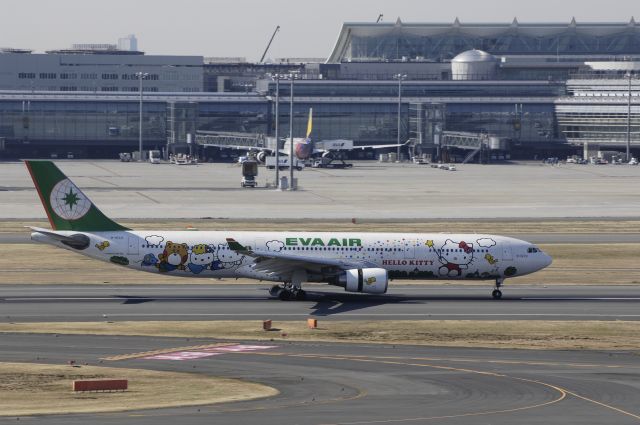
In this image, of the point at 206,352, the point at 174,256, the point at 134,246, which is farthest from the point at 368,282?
the point at 206,352

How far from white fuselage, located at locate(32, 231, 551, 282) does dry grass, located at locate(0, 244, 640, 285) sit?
23.8 ft

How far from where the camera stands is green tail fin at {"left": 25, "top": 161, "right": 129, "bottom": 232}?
70875 mm

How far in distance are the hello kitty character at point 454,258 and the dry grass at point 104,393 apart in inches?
1073

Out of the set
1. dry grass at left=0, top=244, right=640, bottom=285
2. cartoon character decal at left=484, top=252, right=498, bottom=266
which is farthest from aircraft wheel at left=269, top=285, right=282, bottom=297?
cartoon character decal at left=484, top=252, right=498, bottom=266

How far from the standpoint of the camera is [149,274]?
82562 millimetres

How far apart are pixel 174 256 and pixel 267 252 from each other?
5.17m

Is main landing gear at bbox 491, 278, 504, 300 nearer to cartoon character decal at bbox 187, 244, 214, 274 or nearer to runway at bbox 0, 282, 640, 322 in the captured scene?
runway at bbox 0, 282, 640, 322

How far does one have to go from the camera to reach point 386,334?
196 feet

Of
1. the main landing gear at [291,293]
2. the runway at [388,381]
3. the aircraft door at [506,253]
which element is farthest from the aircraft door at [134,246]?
the aircraft door at [506,253]

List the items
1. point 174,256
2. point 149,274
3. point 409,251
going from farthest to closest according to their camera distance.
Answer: point 149,274 < point 409,251 < point 174,256

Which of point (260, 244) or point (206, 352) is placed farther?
point (260, 244)

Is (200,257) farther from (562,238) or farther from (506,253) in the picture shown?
(562,238)

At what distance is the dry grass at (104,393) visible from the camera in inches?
1657

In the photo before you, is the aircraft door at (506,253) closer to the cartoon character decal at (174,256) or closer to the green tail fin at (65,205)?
the cartoon character decal at (174,256)
